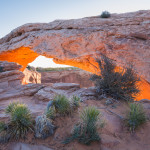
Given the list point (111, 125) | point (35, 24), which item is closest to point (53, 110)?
point (111, 125)

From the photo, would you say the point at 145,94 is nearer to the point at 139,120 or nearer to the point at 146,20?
the point at 146,20

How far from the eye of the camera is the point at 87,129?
12.0 feet

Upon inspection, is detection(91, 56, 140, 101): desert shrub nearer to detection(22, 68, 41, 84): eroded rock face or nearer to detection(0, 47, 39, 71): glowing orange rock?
detection(0, 47, 39, 71): glowing orange rock

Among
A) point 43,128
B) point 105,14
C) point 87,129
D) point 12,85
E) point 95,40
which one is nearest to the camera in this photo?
point 87,129

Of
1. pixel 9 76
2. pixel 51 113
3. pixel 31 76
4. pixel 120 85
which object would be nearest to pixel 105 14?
pixel 120 85

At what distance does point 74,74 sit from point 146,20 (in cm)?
1800

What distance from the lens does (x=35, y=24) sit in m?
11.9

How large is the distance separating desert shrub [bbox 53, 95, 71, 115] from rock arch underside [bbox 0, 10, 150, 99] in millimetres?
4440

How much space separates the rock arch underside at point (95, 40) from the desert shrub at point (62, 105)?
14.6ft

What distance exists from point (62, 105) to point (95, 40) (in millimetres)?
6603

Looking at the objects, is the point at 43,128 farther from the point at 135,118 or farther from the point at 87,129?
the point at 135,118

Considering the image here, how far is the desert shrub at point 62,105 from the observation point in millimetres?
4691

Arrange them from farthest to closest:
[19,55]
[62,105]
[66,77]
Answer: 1. [66,77]
2. [19,55]
3. [62,105]

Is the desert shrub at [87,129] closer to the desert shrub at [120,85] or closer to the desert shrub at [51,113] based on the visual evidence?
the desert shrub at [51,113]
